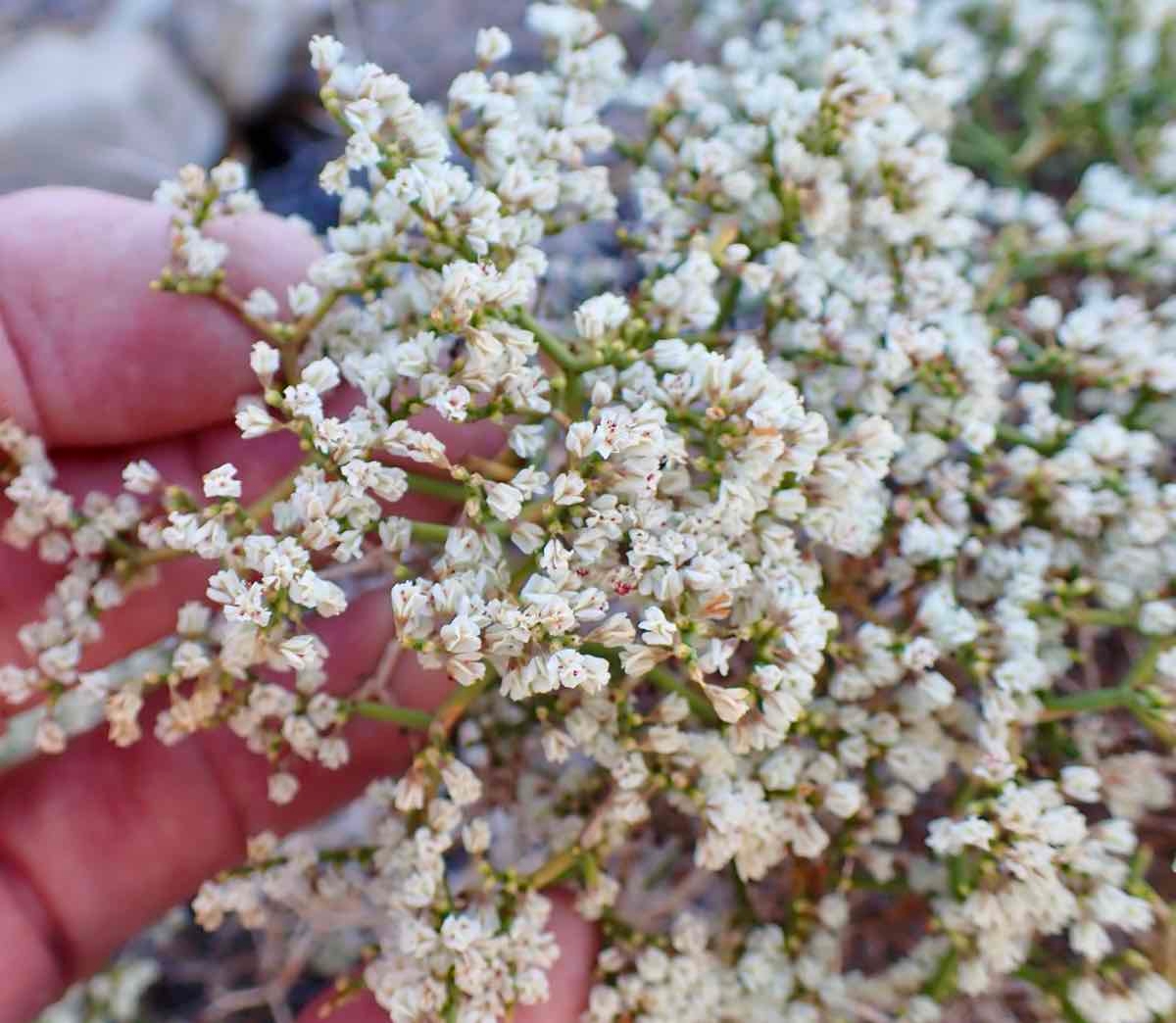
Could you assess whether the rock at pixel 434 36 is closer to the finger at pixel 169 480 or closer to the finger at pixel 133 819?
the finger at pixel 169 480

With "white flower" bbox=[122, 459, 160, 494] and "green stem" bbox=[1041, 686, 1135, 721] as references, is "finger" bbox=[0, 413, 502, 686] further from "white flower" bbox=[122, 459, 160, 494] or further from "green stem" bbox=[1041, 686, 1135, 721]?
"green stem" bbox=[1041, 686, 1135, 721]

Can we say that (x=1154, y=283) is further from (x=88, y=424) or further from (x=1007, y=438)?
(x=88, y=424)

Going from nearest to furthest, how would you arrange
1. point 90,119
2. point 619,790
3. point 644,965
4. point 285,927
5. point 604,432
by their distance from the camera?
1. point 604,432
2. point 619,790
3. point 644,965
4. point 285,927
5. point 90,119

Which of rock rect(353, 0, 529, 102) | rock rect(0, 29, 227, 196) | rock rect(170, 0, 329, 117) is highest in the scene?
rock rect(353, 0, 529, 102)

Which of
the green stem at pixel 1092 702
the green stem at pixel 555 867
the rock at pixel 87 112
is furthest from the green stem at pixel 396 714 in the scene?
the rock at pixel 87 112

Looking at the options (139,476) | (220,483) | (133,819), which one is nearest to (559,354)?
(220,483)

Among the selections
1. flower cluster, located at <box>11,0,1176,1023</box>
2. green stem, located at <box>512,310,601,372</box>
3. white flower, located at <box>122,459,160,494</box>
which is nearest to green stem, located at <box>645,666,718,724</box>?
flower cluster, located at <box>11,0,1176,1023</box>

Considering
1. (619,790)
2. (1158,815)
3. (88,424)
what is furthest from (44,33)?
(1158,815)
